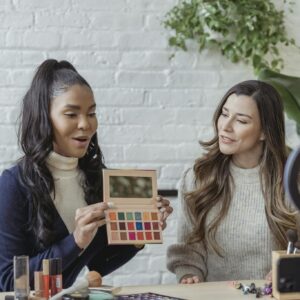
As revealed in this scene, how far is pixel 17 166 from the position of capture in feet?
6.37

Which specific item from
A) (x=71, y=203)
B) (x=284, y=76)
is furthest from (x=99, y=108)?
(x=71, y=203)

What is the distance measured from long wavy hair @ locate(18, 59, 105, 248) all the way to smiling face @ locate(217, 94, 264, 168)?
395 mm

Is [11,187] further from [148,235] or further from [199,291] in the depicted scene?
[199,291]

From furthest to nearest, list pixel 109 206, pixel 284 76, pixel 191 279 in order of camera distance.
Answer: pixel 284 76 → pixel 191 279 → pixel 109 206

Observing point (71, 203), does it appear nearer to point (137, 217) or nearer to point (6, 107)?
point (137, 217)

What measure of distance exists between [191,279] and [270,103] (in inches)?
24.8

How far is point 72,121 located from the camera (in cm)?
193

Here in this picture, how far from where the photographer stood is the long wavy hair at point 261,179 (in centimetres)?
213

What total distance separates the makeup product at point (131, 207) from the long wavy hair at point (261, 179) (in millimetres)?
338

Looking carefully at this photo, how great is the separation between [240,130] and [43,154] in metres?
0.62

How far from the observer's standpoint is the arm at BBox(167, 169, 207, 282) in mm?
2104

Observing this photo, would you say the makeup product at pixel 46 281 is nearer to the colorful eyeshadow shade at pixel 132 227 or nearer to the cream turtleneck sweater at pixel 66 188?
the colorful eyeshadow shade at pixel 132 227

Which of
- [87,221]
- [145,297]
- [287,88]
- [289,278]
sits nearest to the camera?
[289,278]

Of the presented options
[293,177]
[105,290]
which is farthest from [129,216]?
[293,177]
